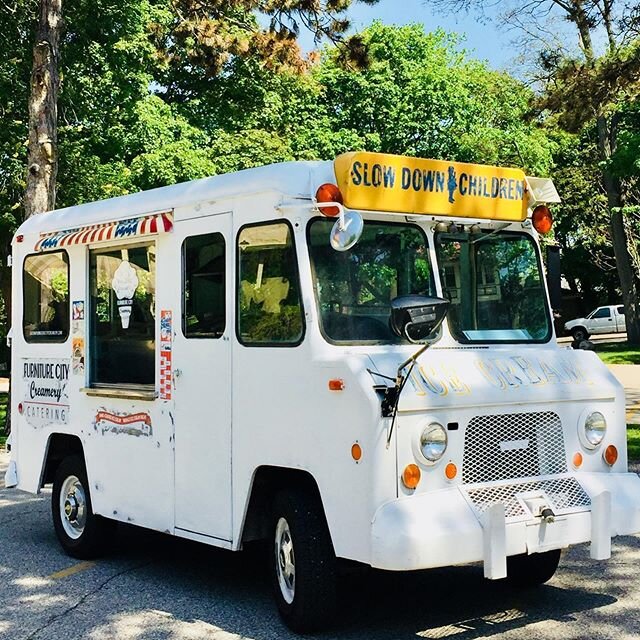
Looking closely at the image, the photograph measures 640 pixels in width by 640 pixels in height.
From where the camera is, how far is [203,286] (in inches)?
251

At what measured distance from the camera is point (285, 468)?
18.8 ft

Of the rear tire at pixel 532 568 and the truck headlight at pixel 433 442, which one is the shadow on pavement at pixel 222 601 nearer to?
the rear tire at pixel 532 568

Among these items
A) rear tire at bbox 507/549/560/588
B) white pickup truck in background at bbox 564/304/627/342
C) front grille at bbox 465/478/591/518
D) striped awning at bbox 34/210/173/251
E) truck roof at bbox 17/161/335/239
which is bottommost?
rear tire at bbox 507/549/560/588

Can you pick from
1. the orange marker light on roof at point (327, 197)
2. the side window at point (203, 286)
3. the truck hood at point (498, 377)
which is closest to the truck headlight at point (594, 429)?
the truck hood at point (498, 377)

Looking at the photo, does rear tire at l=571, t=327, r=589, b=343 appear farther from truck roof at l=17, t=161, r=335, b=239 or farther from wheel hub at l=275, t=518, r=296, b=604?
wheel hub at l=275, t=518, r=296, b=604

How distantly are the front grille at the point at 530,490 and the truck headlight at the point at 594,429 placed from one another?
0.31 meters

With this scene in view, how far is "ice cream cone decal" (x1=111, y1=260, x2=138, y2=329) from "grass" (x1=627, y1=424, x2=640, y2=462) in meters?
6.75

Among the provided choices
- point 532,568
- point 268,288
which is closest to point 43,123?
point 268,288

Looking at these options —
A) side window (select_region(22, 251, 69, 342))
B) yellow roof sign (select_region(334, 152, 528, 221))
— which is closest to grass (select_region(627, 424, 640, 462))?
yellow roof sign (select_region(334, 152, 528, 221))

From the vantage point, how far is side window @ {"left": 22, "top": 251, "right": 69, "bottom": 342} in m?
7.90

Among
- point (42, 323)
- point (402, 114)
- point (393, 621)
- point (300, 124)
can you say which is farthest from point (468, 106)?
point (393, 621)

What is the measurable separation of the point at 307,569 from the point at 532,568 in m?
A: 1.82

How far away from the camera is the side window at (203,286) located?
20.4 ft

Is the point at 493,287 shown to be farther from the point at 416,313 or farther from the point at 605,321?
the point at 605,321
